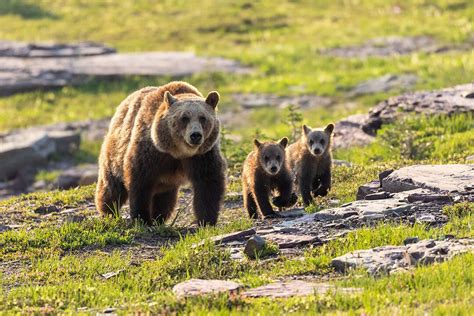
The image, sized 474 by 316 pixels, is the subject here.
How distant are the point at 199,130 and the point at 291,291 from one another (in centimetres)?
310

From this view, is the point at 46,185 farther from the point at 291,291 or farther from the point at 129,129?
the point at 291,291

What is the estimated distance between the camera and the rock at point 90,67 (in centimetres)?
2770

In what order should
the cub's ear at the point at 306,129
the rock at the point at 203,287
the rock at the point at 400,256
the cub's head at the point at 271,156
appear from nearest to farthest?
1. the rock at the point at 203,287
2. the rock at the point at 400,256
3. the cub's head at the point at 271,156
4. the cub's ear at the point at 306,129

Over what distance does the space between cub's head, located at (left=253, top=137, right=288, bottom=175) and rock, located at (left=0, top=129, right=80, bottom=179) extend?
1000 cm

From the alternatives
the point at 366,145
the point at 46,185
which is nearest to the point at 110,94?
the point at 46,185

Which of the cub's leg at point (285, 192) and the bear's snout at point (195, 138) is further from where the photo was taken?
the cub's leg at point (285, 192)

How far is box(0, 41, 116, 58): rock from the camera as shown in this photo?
30.1 metres

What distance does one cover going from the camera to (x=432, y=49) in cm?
2938

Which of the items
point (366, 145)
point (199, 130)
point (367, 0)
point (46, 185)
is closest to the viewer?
point (199, 130)

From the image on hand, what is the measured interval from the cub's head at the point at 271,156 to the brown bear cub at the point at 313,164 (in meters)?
0.43

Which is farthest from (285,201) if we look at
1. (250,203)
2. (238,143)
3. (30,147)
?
(30,147)

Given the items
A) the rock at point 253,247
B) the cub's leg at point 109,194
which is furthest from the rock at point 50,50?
the rock at point 253,247

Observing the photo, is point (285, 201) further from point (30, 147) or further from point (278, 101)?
point (278, 101)

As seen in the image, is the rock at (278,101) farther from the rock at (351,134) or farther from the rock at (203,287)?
the rock at (203,287)
